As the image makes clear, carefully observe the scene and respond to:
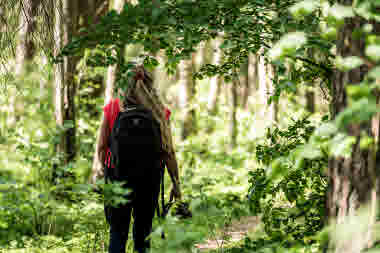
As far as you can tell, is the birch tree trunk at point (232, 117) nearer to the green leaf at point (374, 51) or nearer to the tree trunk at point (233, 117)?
the tree trunk at point (233, 117)

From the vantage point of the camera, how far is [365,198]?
208 centimetres

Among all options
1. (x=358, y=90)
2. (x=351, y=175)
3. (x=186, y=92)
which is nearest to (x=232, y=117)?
(x=186, y=92)

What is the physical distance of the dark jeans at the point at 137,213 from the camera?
143 inches

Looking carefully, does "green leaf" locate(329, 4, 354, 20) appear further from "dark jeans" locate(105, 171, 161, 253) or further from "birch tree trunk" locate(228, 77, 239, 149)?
"birch tree trunk" locate(228, 77, 239, 149)

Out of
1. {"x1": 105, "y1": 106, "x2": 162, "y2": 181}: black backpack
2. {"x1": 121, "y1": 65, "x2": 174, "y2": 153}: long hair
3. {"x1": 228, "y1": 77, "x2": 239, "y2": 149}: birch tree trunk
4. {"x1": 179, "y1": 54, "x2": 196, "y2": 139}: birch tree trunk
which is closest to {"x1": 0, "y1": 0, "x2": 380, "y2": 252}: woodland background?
{"x1": 121, "y1": 65, "x2": 174, "y2": 153}: long hair

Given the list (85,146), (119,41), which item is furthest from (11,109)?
(119,41)

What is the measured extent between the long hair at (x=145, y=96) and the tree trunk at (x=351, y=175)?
1751 mm

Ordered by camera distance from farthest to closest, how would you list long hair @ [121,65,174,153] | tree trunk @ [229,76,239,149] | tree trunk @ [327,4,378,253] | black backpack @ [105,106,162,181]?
tree trunk @ [229,76,239,149]
long hair @ [121,65,174,153]
black backpack @ [105,106,162,181]
tree trunk @ [327,4,378,253]

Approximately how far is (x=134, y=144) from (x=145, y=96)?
464 mm

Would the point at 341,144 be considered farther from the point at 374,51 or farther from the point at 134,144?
the point at 134,144

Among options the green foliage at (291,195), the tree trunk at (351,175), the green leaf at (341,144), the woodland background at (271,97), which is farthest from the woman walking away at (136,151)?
the green leaf at (341,144)

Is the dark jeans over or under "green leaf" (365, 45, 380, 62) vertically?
under

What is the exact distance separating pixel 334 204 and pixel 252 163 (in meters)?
8.16

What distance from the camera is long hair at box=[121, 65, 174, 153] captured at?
11.9ft
